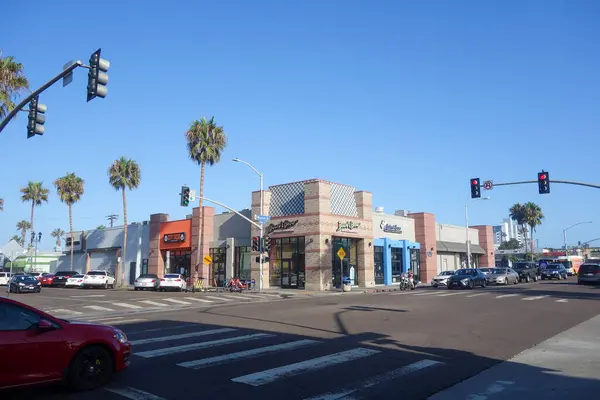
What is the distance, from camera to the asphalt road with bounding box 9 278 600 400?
23.9ft

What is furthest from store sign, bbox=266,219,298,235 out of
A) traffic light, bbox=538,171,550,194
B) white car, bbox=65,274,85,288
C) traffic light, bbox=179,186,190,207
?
white car, bbox=65,274,85,288

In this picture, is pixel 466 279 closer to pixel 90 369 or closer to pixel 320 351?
pixel 320 351

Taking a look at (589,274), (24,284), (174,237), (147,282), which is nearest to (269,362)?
(147,282)

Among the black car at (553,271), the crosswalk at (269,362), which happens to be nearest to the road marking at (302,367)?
the crosswalk at (269,362)

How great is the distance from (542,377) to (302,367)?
4.02 meters

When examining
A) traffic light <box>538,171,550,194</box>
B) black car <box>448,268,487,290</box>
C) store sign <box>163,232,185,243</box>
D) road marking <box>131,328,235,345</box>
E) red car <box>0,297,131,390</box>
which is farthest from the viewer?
store sign <box>163,232,185,243</box>

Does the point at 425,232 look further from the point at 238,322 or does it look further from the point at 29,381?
the point at 29,381

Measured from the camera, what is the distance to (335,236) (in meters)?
39.8

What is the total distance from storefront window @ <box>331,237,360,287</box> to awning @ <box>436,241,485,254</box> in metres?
15.2

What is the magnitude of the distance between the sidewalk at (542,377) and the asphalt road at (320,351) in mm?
326

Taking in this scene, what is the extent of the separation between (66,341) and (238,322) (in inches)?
A: 342

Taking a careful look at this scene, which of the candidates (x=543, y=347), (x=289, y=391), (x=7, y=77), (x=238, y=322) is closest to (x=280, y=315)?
(x=238, y=322)

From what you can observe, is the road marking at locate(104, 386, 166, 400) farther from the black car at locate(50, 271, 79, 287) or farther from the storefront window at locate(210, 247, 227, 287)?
the black car at locate(50, 271, 79, 287)

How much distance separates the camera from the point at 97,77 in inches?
514
